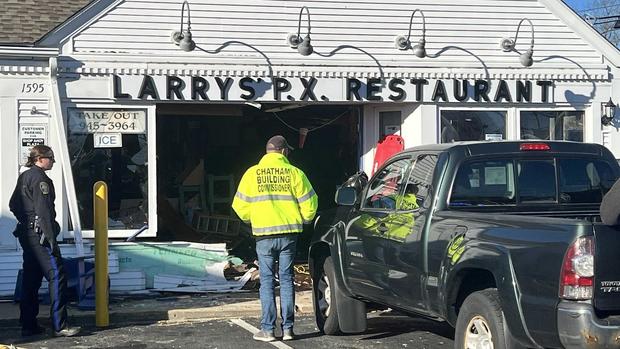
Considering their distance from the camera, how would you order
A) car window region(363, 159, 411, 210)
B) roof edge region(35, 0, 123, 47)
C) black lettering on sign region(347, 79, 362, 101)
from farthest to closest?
black lettering on sign region(347, 79, 362, 101) → roof edge region(35, 0, 123, 47) → car window region(363, 159, 411, 210)

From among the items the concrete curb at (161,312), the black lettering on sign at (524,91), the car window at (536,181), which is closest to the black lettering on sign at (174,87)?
the concrete curb at (161,312)

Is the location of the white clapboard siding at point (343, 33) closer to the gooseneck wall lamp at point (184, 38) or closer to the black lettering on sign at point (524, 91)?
the gooseneck wall lamp at point (184, 38)

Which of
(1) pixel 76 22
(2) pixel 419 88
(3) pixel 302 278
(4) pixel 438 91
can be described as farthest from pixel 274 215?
(4) pixel 438 91

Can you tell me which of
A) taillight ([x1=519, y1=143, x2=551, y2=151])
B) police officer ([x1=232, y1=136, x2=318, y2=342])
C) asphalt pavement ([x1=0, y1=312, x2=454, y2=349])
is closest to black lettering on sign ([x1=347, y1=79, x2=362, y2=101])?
asphalt pavement ([x1=0, y1=312, x2=454, y2=349])

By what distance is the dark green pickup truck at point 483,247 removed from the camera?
5391 millimetres

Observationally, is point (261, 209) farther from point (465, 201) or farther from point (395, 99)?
point (395, 99)

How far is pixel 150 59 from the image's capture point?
38.5 feet

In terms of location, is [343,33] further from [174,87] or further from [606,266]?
[606,266]

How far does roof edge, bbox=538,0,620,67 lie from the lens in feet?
44.1

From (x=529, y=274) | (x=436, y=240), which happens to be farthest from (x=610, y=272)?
(x=436, y=240)

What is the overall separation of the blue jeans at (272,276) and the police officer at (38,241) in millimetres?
1997

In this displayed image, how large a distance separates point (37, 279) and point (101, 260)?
2.26ft

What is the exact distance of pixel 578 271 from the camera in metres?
5.36

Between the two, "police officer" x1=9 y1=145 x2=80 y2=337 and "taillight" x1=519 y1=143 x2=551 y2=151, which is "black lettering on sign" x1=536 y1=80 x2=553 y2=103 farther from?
"police officer" x1=9 y1=145 x2=80 y2=337
